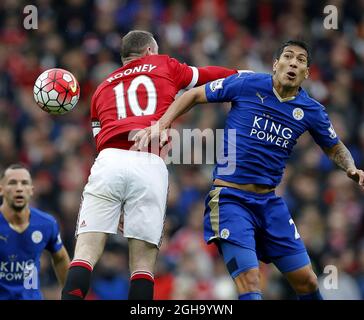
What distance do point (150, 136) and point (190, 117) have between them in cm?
677

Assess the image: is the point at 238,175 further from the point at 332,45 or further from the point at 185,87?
the point at 332,45

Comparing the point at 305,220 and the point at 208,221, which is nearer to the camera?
the point at 208,221

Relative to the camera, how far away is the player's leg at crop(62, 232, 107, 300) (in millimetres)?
7071

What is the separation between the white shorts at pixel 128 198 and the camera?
289 inches

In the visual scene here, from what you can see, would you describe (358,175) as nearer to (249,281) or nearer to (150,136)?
(249,281)

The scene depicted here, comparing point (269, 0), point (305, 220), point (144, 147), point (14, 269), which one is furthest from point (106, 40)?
point (144, 147)

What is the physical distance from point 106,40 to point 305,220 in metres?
4.41

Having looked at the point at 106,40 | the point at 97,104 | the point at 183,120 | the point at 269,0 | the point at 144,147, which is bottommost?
the point at 144,147

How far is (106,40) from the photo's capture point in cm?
1516

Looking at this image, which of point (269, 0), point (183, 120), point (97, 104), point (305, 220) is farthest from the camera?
point (269, 0)

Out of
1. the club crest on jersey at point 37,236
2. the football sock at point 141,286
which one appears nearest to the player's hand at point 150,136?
the football sock at point 141,286

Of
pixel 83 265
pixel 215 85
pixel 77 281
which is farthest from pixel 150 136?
pixel 77 281

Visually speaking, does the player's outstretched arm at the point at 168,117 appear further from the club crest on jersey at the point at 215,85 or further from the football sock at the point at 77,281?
the football sock at the point at 77,281

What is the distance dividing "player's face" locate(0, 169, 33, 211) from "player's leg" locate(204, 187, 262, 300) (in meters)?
1.97
